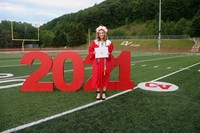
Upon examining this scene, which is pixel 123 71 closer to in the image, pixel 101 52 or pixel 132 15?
pixel 101 52

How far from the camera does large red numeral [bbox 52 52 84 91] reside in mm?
5652

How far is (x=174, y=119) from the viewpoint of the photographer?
3750 millimetres

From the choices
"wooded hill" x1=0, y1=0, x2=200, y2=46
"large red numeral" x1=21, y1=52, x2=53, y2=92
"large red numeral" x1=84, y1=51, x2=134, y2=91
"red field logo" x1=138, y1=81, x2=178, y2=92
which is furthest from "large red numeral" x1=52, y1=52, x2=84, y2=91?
"wooded hill" x1=0, y1=0, x2=200, y2=46

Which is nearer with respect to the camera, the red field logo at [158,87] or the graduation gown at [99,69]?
the graduation gown at [99,69]

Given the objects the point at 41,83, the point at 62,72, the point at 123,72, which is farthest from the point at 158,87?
the point at 41,83

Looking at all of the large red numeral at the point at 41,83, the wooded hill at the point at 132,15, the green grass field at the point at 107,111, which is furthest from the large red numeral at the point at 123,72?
the wooded hill at the point at 132,15

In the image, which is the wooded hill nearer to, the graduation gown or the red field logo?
the red field logo

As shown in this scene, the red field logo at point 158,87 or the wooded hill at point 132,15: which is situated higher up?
the wooded hill at point 132,15

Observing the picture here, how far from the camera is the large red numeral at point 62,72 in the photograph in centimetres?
565

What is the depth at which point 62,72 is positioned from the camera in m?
5.71

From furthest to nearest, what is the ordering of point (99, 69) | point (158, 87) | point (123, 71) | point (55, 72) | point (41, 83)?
1. point (158, 87)
2. point (123, 71)
3. point (55, 72)
4. point (41, 83)
5. point (99, 69)

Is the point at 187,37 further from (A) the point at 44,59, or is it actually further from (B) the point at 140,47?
(A) the point at 44,59

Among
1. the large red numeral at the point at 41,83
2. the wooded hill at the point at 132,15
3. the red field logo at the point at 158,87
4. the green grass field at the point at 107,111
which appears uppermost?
the wooded hill at the point at 132,15

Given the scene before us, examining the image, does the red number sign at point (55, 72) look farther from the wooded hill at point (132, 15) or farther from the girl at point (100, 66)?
the wooded hill at point (132, 15)
